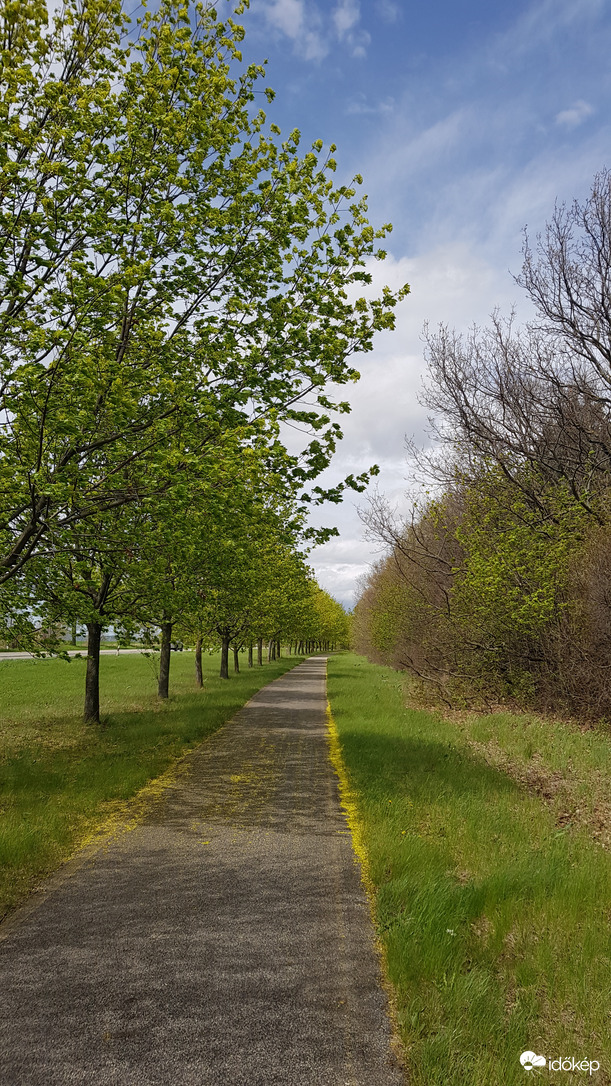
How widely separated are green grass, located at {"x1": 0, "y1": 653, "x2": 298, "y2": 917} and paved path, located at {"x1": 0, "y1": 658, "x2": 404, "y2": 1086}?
70cm

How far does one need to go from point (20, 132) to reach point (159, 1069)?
8.41m

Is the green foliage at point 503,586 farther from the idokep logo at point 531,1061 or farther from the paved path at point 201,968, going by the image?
the idokep logo at point 531,1061

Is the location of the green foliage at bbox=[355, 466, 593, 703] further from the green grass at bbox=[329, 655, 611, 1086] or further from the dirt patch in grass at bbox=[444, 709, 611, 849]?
the green grass at bbox=[329, 655, 611, 1086]

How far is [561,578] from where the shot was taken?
14945 millimetres

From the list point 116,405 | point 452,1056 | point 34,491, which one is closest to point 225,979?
point 452,1056

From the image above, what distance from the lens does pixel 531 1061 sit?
3.20 meters

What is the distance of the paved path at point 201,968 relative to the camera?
10.3 feet

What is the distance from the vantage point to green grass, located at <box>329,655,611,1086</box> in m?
3.36

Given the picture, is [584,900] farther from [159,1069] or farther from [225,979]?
[159,1069]

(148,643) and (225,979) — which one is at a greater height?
(148,643)

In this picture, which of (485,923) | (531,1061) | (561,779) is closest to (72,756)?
(485,923)

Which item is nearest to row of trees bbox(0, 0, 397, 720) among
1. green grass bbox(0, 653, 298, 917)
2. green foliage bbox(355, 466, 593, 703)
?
green grass bbox(0, 653, 298, 917)

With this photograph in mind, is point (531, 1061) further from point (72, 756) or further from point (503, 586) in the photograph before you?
point (503, 586)

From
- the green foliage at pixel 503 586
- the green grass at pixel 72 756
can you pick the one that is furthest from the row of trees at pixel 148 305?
the green foliage at pixel 503 586
